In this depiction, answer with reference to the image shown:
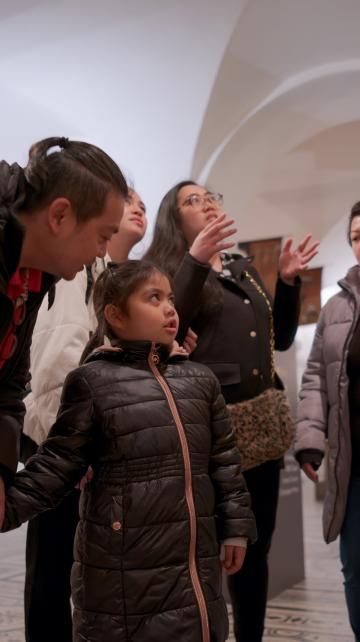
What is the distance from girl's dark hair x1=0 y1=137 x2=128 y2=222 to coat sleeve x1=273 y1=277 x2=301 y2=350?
1494 millimetres

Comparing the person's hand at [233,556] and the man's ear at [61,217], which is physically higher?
the man's ear at [61,217]

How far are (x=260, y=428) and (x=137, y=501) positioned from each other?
95 centimetres

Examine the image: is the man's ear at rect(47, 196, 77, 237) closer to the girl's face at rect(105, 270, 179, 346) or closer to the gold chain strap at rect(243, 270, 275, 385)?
the girl's face at rect(105, 270, 179, 346)

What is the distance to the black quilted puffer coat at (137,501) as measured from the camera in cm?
227

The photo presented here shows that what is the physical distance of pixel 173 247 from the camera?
3.30 metres

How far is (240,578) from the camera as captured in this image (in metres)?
3.16

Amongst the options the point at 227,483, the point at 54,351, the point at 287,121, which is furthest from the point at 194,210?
the point at 287,121

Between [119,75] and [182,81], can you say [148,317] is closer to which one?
[119,75]

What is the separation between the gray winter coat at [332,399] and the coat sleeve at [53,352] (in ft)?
3.63

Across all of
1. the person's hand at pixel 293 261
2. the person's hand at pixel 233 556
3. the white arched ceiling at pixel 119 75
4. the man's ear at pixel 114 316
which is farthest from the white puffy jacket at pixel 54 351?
the white arched ceiling at pixel 119 75

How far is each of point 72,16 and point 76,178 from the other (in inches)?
252

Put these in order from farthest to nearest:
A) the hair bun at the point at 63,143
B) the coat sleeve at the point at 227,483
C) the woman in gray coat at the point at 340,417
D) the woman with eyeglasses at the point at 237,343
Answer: the woman in gray coat at the point at 340,417 → the woman with eyeglasses at the point at 237,343 → the coat sleeve at the point at 227,483 → the hair bun at the point at 63,143

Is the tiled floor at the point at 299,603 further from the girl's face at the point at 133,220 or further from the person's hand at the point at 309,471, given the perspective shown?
A: the girl's face at the point at 133,220

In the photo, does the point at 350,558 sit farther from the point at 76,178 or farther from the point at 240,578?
the point at 76,178
